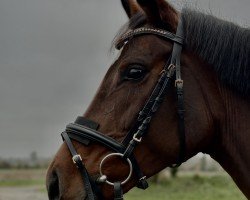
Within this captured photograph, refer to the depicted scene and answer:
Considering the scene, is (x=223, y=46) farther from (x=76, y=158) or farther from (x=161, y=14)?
(x=76, y=158)

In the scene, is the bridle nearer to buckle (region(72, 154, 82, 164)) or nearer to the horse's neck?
buckle (region(72, 154, 82, 164))

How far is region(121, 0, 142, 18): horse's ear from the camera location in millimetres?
4082

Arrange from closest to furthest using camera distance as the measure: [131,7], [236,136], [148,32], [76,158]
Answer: [76,158] < [236,136] < [148,32] < [131,7]

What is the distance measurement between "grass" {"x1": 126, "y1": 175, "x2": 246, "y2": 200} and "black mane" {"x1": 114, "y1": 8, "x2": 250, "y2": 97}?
13.4 meters

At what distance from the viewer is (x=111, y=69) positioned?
149 inches

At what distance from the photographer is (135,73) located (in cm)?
362

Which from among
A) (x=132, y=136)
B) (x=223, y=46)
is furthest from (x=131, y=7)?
(x=132, y=136)

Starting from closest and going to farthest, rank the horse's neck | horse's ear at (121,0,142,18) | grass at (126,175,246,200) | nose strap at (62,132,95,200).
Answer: nose strap at (62,132,95,200)
the horse's neck
horse's ear at (121,0,142,18)
grass at (126,175,246,200)

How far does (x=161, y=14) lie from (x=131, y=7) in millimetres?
426

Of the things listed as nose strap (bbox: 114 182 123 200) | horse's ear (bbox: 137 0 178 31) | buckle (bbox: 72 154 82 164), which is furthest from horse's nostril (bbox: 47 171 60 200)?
horse's ear (bbox: 137 0 178 31)

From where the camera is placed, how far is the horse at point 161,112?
357 cm

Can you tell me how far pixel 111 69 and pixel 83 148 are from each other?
0.69 meters

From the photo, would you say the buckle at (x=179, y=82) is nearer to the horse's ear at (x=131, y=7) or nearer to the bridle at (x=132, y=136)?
the bridle at (x=132, y=136)

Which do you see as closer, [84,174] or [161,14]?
[84,174]
